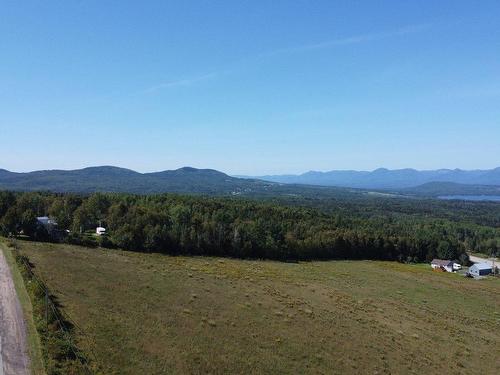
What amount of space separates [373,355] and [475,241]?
129367 mm

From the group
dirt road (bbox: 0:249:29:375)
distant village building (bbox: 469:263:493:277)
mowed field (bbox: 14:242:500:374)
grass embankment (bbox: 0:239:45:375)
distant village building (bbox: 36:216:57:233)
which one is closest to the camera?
dirt road (bbox: 0:249:29:375)

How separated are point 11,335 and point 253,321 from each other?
17215mm

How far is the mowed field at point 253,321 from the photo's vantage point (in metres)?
23.9

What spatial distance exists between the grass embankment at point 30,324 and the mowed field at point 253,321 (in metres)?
2.31

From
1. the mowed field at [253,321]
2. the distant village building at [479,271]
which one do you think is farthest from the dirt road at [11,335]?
the distant village building at [479,271]

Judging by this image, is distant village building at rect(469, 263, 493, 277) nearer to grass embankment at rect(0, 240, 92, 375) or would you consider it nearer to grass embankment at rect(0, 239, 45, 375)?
grass embankment at rect(0, 239, 45, 375)

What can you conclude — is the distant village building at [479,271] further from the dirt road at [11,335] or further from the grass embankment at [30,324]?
the dirt road at [11,335]

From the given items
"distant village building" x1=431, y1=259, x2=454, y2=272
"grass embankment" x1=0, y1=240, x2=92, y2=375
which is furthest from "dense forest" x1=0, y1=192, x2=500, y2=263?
"grass embankment" x1=0, y1=240, x2=92, y2=375

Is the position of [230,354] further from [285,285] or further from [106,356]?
[285,285]

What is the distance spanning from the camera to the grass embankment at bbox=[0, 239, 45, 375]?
18203 mm

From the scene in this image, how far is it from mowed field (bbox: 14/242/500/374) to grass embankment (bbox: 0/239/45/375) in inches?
90.8

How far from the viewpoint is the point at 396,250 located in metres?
105

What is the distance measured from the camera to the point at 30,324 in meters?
22.5

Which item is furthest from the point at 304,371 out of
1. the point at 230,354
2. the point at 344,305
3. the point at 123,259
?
the point at 123,259
